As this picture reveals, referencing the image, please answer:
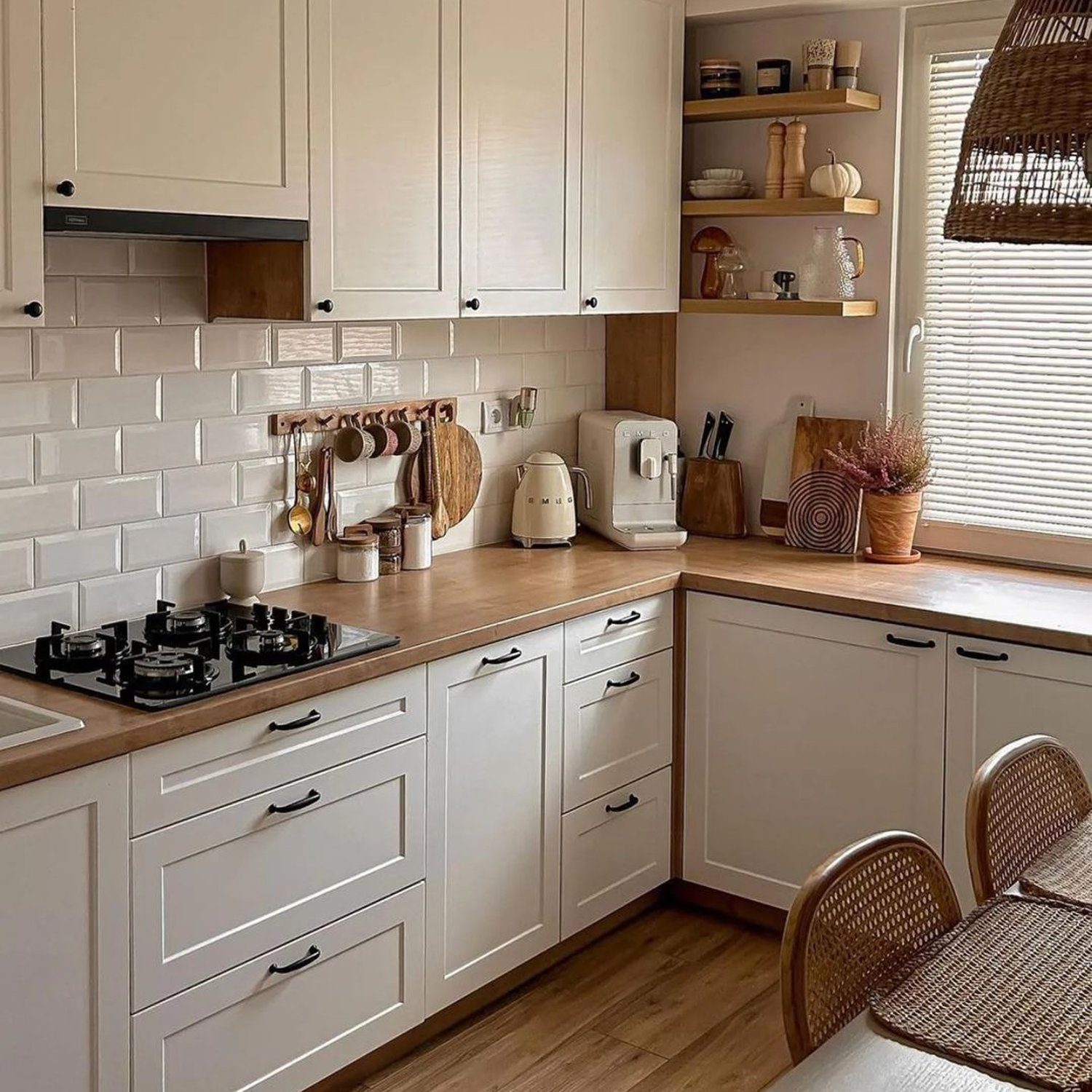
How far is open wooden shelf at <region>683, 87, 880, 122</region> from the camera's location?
3672mm

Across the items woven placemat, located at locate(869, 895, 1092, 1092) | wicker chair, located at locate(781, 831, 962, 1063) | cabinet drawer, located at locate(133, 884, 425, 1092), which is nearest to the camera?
woven placemat, located at locate(869, 895, 1092, 1092)

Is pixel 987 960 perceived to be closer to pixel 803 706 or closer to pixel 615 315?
pixel 803 706

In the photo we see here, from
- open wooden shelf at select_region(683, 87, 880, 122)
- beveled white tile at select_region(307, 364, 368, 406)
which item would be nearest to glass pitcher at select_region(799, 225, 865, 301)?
open wooden shelf at select_region(683, 87, 880, 122)

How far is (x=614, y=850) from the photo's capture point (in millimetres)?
3602

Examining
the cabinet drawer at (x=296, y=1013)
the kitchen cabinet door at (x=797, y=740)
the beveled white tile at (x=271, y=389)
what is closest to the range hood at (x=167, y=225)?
the beveled white tile at (x=271, y=389)

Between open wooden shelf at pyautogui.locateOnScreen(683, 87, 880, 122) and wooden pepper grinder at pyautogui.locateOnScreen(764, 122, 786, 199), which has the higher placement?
open wooden shelf at pyautogui.locateOnScreen(683, 87, 880, 122)

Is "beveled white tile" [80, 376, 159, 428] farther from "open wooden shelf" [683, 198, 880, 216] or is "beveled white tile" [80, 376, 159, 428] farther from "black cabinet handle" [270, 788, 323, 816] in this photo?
"open wooden shelf" [683, 198, 880, 216]

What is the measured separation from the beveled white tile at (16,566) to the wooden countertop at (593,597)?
0.76ft

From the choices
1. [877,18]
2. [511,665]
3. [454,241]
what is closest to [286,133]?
[454,241]

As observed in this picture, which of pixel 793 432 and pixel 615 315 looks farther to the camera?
pixel 615 315

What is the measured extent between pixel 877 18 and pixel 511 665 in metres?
1.91

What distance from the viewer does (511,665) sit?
3.19m

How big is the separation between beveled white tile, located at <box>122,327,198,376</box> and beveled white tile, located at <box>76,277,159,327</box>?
0.02 m

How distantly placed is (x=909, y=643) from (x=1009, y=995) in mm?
1667
